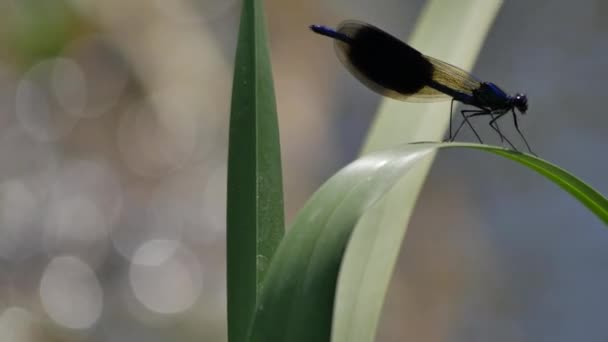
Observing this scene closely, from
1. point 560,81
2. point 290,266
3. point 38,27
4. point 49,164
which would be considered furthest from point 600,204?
point 560,81

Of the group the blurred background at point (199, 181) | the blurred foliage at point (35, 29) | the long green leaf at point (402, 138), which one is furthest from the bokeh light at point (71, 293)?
the long green leaf at point (402, 138)

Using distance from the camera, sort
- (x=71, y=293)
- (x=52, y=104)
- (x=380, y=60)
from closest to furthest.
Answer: (x=380, y=60)
(x=71, y=293)
(x=52, y=104)

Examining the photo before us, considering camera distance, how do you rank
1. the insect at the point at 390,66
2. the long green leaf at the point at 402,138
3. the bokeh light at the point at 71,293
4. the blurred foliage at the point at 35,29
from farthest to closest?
the bokeh light at the point at 71,293 → the blurred foliage at the point at 35,29 → the insect at the point at 390,66 → the long green leaf at the point at 402,138

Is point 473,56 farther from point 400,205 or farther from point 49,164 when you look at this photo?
point 49,164

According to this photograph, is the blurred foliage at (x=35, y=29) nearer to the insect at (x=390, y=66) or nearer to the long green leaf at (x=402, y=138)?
the insect at (x=390, y=66)

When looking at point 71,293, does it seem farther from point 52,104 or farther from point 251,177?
point 251,177

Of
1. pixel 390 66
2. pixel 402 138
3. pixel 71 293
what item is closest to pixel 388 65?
pixel 390 66
